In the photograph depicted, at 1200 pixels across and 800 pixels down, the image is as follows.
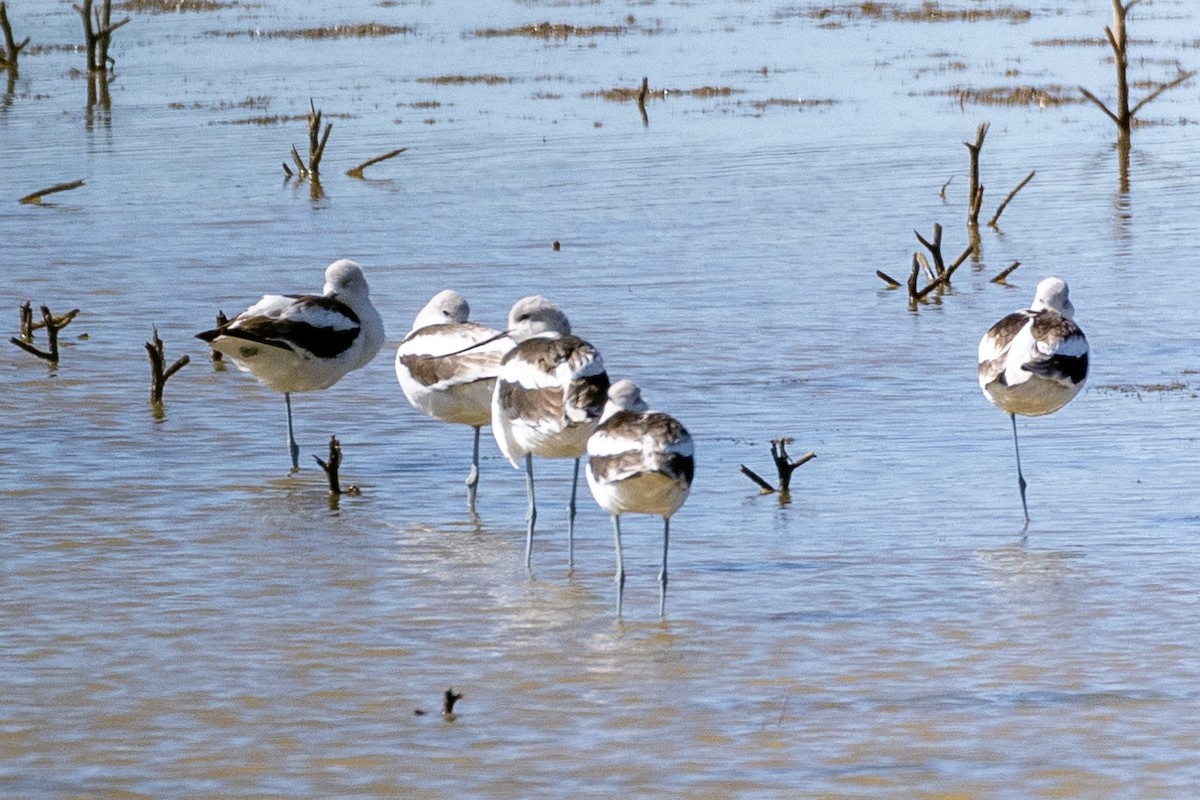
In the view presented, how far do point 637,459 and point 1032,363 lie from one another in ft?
9.56

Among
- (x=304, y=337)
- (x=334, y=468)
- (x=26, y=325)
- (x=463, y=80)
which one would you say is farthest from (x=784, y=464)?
(x=463, y=80)

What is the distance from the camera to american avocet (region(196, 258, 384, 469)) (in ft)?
34.8

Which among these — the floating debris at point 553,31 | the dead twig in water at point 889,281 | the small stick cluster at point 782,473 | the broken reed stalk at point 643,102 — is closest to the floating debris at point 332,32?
the floating debris at point 553,31

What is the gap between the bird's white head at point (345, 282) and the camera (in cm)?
1124

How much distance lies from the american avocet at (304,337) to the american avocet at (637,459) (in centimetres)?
330

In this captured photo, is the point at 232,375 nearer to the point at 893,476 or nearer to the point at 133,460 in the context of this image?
the point at 133,460

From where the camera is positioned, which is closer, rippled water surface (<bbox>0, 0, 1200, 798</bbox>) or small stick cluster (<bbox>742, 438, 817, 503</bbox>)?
rippled water surface (<bbox>0, 0, 1200, 798</bbox>)

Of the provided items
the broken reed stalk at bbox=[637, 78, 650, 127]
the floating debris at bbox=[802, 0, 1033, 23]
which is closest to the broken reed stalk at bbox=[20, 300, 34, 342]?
the broken reed stalk at bbox=[637, 78, 650, 127]

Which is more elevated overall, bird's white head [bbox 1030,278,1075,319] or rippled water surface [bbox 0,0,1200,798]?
bird's white head [bbox 1030,278,1075,319]

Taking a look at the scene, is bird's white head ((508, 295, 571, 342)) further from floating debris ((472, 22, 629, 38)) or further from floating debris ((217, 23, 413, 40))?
floating debris ((217, 23, 413, 40))

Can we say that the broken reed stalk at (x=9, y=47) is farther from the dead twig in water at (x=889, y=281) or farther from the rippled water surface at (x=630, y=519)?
the dead twig in water at (x=889, y=281)

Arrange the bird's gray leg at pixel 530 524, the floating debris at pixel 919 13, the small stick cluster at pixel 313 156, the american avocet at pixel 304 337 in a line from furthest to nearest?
the floating debris at pixel 919 13 → the small stick cluster at pixel 313 156 → the american avocet at pixel 304 337 → the bird's gray leg at pixel 530 524

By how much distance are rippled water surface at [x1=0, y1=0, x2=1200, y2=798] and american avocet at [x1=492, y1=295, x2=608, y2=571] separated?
1.83 feet

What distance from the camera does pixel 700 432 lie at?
11.6 meters
